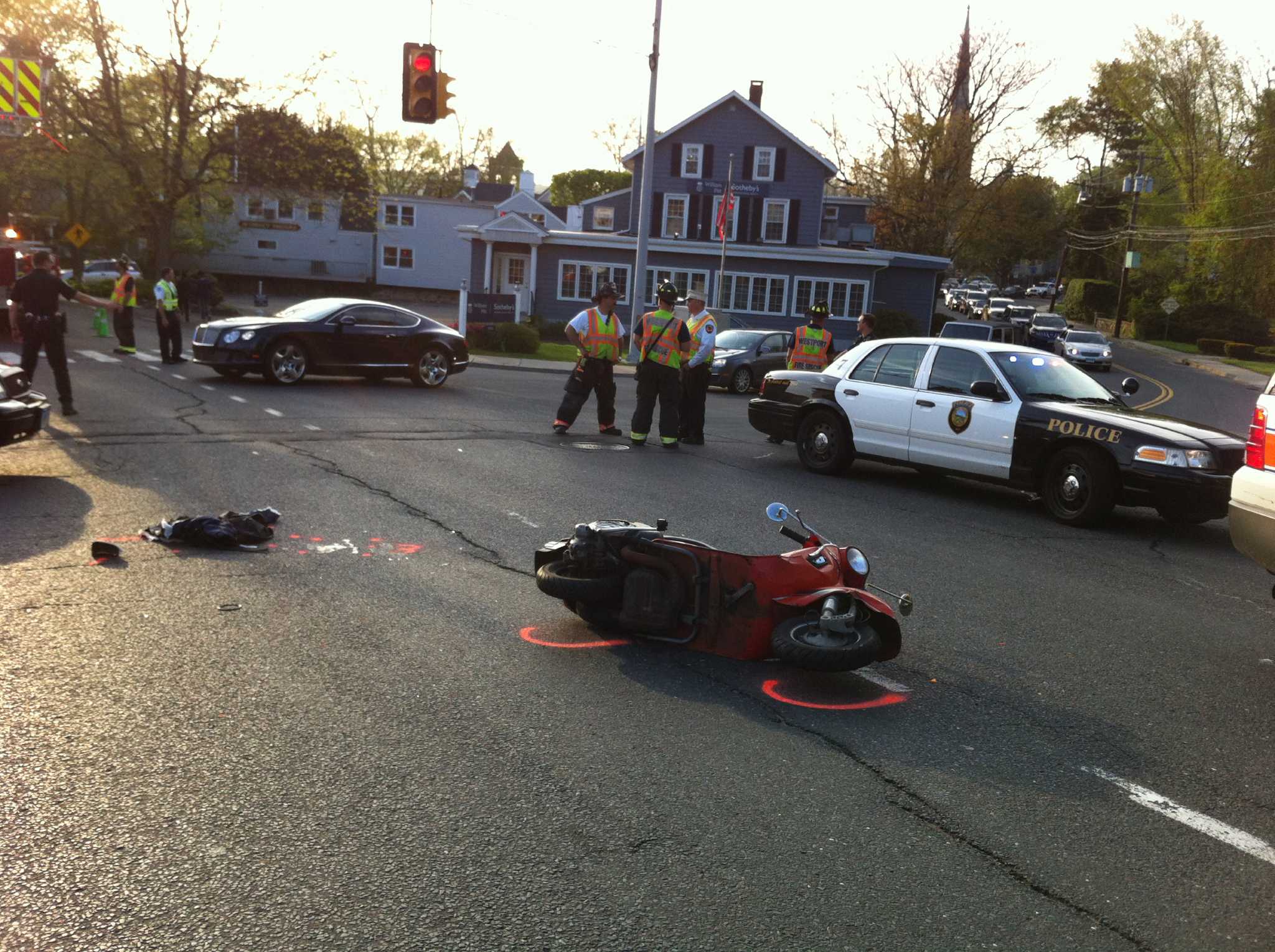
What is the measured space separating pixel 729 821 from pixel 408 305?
55.0 meters

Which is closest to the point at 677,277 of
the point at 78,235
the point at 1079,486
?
the point at 78,235

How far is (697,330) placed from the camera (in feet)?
47.5

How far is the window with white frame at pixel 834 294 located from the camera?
46.9m

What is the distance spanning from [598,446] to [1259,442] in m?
8.14

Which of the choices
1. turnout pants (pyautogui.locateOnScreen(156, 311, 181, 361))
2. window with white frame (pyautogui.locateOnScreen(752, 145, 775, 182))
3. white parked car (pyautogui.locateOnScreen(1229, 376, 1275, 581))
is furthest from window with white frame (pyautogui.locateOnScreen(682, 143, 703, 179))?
white parked car (pyautogui.locateOnScreen(1229, 376, 1275, 581))

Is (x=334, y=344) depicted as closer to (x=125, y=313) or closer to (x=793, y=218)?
(x=125, y=313)

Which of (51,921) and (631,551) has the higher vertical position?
(631,551)

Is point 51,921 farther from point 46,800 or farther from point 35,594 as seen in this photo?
point 35,594

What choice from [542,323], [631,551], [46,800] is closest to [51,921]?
[46,800]

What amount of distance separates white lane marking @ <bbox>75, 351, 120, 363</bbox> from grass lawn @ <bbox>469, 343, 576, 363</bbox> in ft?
35.8

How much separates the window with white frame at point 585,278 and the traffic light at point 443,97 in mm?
30377

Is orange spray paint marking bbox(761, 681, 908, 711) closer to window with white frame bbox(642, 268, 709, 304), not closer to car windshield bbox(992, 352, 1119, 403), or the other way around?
car windshield bbox(992, 352, 1119, 403)

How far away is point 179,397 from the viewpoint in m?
15.9

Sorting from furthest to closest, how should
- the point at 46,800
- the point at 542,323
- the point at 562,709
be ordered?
the point at 542,323, the point at 562,709, the point at 46,800
